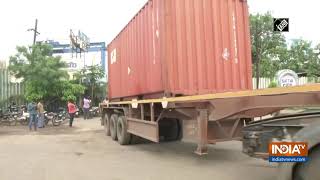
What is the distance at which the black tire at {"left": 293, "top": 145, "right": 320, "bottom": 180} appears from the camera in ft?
16.1

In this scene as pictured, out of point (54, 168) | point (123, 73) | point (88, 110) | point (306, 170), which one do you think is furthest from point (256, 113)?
point (88, 110)

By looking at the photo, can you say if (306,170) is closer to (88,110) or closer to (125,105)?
(125,105)

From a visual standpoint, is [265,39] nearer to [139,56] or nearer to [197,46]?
[139,56]

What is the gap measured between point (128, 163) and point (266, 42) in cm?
2881

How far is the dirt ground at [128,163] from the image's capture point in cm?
896

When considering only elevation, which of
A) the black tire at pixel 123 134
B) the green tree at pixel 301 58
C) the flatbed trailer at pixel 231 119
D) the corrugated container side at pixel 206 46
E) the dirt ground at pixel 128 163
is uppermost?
the green tree at pixel 301 58

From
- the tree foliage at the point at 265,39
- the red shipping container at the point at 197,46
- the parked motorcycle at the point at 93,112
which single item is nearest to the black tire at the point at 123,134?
the red shipping container at the point at 197,46

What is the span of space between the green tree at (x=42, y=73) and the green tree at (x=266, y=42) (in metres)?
13.5

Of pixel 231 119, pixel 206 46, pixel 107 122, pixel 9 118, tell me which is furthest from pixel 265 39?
pixel 231 119

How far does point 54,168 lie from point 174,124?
3836 mm

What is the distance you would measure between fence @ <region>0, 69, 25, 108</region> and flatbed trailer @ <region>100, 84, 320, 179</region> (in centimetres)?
1895

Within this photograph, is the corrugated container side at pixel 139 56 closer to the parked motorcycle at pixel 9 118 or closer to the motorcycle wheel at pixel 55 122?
the motorcycle wheel at pixel 55 122

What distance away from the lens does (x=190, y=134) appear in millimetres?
10047

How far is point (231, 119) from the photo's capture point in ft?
31.3
